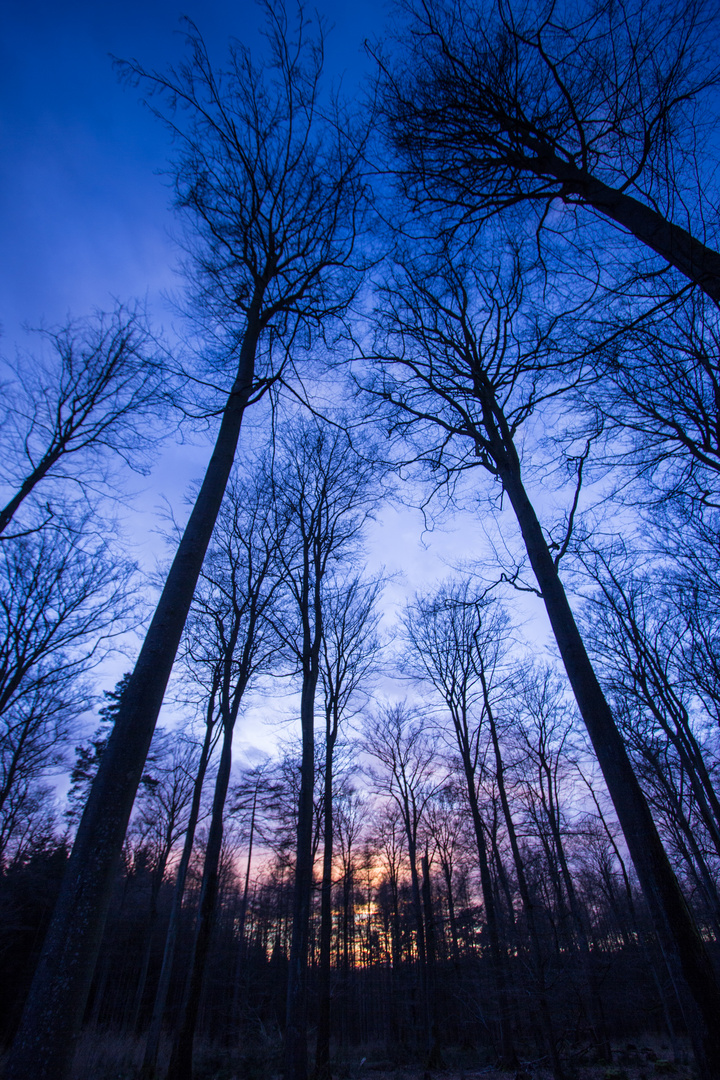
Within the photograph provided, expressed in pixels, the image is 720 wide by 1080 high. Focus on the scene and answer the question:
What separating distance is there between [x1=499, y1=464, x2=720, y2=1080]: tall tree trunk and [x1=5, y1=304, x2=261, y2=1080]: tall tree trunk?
3.75 meters

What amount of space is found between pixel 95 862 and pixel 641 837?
13.2 ft

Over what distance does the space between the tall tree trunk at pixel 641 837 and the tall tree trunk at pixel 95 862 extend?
375 centimetres

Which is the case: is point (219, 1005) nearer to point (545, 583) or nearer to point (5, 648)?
point (5, 648)

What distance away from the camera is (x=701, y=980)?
326 cm

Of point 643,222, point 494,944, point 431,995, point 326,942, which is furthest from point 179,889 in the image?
point 643,222

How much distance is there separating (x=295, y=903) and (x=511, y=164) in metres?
10.8

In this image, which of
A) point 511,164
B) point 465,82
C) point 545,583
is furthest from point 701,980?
point 465,82

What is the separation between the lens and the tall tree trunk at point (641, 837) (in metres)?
3.19

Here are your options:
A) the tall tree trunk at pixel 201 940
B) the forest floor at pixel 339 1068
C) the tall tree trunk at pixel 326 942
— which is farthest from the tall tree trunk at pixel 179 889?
the tall tree trunk at pixel 326 942

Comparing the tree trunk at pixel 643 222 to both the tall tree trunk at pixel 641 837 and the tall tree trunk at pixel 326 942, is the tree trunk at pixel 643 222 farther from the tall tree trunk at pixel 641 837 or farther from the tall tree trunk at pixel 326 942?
the tall tree trunk at pixel 326 942

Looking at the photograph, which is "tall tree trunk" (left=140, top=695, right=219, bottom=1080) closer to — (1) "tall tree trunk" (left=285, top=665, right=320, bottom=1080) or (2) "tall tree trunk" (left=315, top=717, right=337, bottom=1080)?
(2) "tall tree trunk" (left=315, top=717, right=337, bottom=1080)

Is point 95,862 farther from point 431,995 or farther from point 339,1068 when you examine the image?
point 431,995

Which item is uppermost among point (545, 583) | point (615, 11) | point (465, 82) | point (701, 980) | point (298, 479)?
point (298, 479)

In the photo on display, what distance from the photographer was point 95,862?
2.24m
